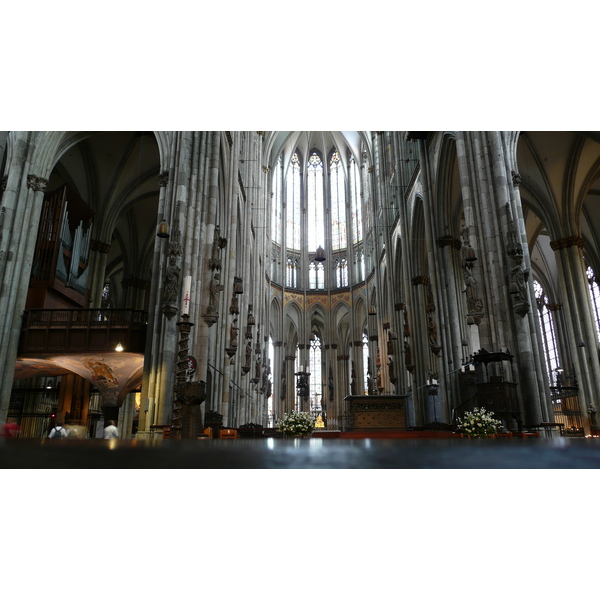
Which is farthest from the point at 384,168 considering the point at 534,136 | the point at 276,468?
the point at 276,468

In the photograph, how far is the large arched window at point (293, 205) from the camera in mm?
38594

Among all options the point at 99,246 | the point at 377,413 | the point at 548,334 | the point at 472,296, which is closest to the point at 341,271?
the point at 548,334

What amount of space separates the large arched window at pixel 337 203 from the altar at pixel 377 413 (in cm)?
2375

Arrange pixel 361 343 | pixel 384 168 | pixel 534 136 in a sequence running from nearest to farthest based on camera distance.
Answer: pixel 534 136, pixel 384 168, pixel 361 343

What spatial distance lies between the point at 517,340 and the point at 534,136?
10709mm

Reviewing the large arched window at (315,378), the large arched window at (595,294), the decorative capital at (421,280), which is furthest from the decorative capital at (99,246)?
the large arched window at (595,294)

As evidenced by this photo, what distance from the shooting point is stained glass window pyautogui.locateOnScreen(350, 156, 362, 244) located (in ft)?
122

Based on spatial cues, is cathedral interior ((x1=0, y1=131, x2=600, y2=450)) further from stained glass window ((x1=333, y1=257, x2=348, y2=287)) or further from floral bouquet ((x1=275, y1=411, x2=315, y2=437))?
stained glass window ((x1=333, y1=257, x2=348, y2=287))

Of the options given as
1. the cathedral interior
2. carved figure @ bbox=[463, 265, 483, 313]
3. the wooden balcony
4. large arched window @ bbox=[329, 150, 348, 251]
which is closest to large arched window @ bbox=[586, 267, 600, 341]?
the cathedral interior

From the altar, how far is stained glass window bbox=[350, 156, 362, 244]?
75.5 feet

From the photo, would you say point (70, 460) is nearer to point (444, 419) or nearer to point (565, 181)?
point (444, 419)

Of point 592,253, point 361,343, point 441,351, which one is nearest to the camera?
point 441,351

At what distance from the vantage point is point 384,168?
26469mm

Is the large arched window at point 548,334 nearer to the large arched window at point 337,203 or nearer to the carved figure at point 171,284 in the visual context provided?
the large arched window at point 337,203
